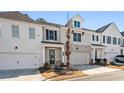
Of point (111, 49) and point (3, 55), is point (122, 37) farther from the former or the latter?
point (3, 55)

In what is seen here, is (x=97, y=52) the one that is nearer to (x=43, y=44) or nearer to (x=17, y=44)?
(x=43, y=44)

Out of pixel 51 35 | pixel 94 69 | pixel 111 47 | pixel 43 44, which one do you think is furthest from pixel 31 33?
pixel 111 47

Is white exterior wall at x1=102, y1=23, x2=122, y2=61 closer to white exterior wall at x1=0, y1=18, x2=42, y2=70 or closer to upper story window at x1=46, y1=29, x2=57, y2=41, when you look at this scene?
white exterior wall at x1=0, y1=18, x2=42, y2=70

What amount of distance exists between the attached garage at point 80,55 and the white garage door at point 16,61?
249 centimetres

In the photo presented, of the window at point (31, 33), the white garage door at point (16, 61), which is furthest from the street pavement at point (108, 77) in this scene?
the window at point (31, 33)

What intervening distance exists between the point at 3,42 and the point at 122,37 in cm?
651

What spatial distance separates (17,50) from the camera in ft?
30.9

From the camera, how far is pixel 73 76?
26.0 ft

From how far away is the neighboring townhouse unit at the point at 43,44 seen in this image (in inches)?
327

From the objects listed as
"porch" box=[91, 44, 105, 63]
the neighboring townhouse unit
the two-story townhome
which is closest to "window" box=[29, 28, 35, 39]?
the neighboring townhouse unit

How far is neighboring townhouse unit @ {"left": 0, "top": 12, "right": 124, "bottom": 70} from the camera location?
27.2ft

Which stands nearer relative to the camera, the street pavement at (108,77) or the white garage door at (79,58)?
the street pavement at (108,77)

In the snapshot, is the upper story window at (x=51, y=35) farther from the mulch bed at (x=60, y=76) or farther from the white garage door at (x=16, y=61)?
the mulch bed at (x=60, y=76)
